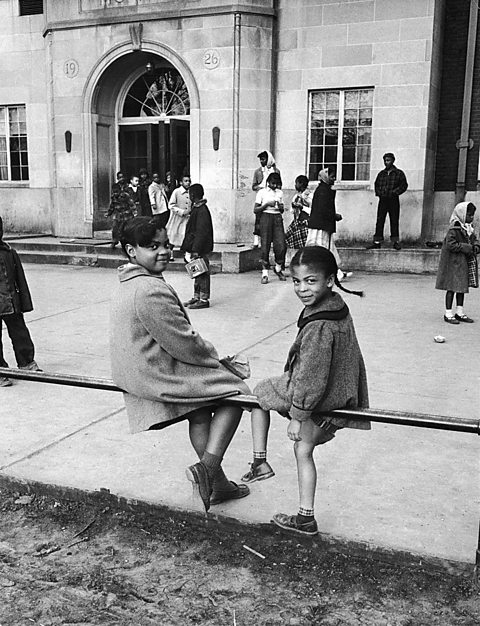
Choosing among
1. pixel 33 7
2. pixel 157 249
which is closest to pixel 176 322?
pixel 157 249

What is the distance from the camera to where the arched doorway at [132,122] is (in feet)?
54.1

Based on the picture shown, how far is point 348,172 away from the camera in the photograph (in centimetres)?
1548

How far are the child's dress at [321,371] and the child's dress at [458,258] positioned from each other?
5.62 m

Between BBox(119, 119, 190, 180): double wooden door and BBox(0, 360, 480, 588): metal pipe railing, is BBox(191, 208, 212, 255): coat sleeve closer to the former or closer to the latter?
BBox(0, 360, 480, 588): metal pipe railing

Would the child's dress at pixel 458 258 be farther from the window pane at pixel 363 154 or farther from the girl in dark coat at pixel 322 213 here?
the window pane at pixel 363 154

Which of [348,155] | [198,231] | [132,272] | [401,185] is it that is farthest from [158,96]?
[132,272]

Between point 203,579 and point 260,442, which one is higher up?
point 260,442

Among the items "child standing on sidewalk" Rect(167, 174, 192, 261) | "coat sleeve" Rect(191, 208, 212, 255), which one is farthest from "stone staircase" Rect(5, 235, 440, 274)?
"coat sleeve" Rect(191, 208, 212, 255)

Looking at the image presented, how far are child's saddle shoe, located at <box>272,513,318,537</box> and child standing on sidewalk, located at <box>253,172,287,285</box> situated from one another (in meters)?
8.85

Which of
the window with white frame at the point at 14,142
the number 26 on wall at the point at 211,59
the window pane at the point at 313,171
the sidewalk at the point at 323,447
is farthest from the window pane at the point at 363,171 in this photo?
the window with white frame at the point at 14,142

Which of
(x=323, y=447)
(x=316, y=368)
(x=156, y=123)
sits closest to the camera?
(x=316, y=368)

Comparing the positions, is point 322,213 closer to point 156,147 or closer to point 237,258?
point 237,258

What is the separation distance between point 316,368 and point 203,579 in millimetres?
1125

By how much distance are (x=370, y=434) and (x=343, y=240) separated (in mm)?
10856
